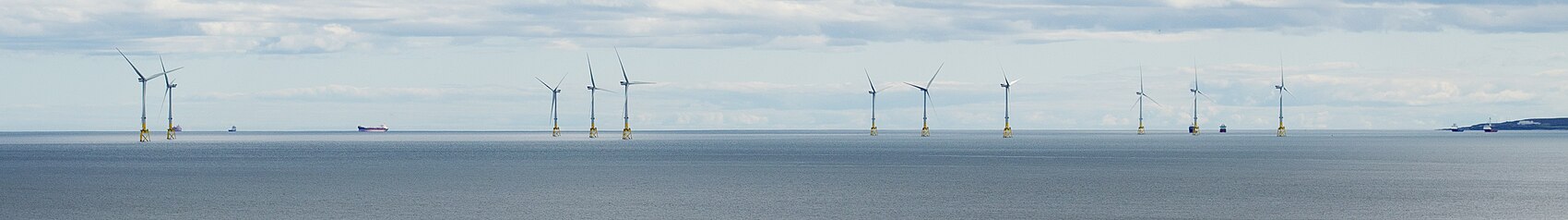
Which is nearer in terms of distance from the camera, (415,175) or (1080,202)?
(1080,202)

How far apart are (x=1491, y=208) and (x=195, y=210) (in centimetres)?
2947

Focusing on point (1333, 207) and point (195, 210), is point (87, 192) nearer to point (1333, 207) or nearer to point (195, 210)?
point (195, 210)

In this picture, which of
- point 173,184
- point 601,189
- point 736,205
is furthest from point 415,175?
point 736,205

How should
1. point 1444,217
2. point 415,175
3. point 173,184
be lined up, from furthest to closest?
point 415,175 < point 173,184 < point 1444,217

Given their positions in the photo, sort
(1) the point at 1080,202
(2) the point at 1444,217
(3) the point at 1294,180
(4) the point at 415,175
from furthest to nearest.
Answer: (4) the point at 415,175
(3) the point at 1294,180
(1) the point at 1080,202
(2) the point at 1444,217

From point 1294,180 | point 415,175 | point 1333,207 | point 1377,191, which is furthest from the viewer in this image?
point 415,175

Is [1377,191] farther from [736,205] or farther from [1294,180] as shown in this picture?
[736,205]

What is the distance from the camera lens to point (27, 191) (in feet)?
188

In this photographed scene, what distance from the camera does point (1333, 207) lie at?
46719 mm

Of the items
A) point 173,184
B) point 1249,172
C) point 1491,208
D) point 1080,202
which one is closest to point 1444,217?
point 1491,208

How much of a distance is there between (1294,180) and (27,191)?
130ft

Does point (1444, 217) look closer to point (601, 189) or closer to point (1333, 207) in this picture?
point (1333, 207)

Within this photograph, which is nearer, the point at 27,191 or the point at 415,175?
the point at 27,191

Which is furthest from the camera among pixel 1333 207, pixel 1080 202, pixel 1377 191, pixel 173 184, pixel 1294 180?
pixel 1294 180
